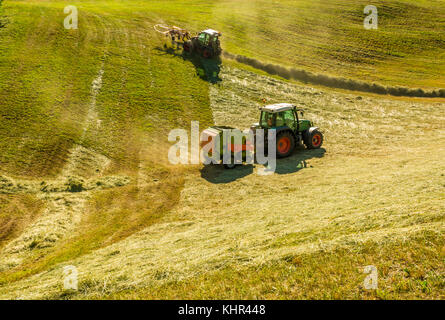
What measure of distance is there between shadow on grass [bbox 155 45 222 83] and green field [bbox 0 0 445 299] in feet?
1.62

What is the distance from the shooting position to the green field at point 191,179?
7.91 metres

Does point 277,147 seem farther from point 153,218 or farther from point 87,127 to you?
point 87,127

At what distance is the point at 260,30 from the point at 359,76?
52.0ft

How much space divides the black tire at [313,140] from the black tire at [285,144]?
4.62 feet

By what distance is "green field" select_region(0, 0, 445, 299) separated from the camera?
7.91 metres

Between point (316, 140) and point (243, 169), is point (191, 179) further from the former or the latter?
point (316, 140)

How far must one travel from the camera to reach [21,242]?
38.6ft

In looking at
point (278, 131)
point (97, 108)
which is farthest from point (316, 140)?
point (97, 108)

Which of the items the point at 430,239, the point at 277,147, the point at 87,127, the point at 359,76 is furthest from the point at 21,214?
the point at 359,76

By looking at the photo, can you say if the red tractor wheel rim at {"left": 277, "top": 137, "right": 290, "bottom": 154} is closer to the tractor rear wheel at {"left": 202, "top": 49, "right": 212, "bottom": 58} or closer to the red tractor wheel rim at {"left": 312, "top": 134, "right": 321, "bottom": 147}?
the red tractor wheel rim at {"left": 312, "top": 134, "right": 321, "bottom": 147}

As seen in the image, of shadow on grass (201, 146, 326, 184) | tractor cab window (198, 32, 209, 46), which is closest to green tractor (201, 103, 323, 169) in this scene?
shadow on grass (201, 146, 326, 184)

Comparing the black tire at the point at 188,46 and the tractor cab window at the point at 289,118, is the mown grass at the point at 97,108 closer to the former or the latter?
the black tire at the point at 188,46

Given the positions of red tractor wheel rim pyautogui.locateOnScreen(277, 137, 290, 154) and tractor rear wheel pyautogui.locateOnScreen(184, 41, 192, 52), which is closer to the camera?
red tractor wheel rim pyautogui.locateOnScreen(277, 137, 290, 154)
